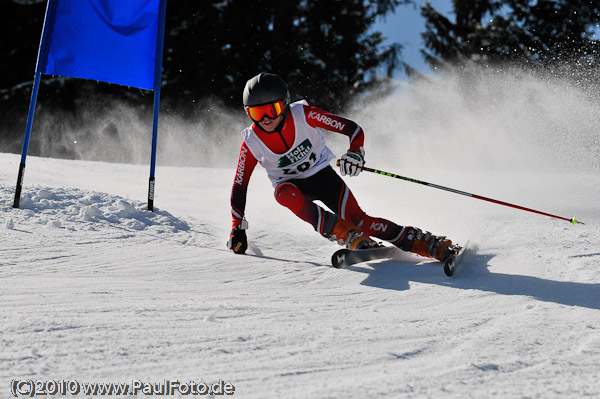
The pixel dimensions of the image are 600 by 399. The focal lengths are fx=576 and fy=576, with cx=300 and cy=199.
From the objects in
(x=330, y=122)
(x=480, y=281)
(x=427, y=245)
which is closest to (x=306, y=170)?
(x=330, y=122)

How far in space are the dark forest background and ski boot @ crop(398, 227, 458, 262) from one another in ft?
42.0

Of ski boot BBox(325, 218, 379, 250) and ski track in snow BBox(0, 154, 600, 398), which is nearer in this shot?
ski track in snow BBox(0, 154, 600, 398)

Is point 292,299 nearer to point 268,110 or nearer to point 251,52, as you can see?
point 268,110

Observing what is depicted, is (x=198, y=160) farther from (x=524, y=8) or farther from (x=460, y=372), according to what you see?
(x=460, y=372)

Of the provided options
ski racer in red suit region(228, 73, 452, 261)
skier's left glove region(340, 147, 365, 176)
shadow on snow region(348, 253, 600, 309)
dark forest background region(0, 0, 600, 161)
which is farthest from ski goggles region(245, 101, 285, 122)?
dark forest background region(0, 0, 600, 161)

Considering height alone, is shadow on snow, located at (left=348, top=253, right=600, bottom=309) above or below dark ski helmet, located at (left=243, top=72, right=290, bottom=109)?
below

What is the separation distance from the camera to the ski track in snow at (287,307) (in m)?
1.54

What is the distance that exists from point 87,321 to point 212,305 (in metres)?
0.47

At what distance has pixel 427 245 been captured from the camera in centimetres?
320

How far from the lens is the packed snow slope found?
1.55 m

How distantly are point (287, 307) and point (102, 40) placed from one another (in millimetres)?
2817

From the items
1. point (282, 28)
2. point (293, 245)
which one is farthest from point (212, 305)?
A: point (282, 28)

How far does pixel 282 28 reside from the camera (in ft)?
53.3

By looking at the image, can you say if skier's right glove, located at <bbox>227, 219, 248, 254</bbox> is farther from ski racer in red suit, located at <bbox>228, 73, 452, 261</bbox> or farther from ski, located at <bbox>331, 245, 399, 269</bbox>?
ski, located at <bbox>331, 245, 399, 269</bbox>
